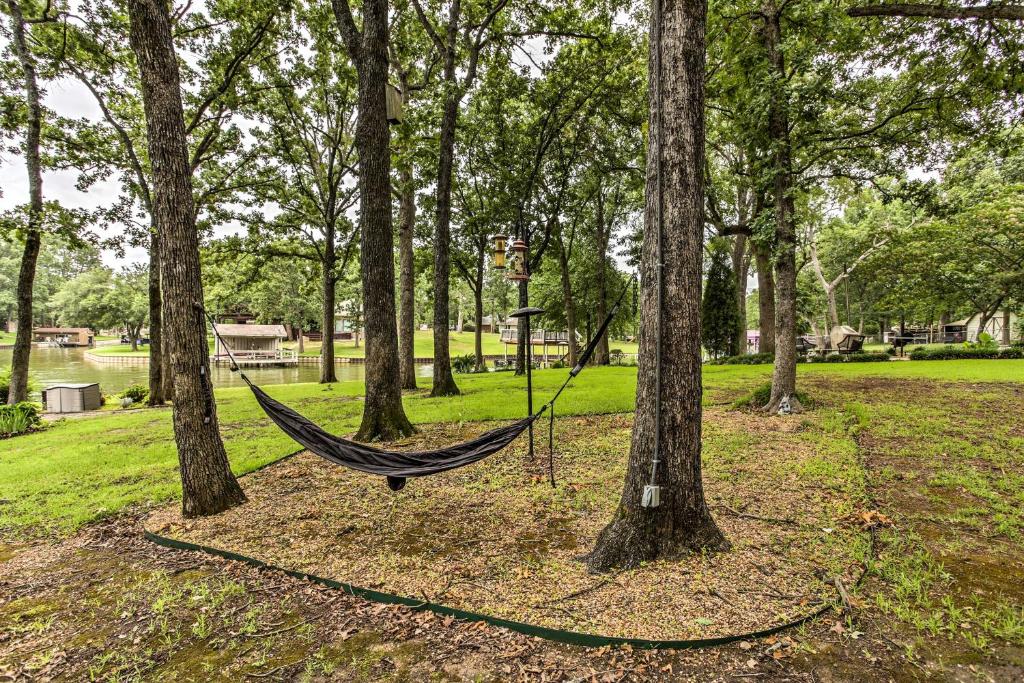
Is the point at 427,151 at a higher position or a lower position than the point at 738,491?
Answer: higher

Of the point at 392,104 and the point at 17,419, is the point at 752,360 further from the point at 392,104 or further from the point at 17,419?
the point at 17,419

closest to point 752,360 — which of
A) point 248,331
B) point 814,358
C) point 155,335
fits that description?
point 814,358

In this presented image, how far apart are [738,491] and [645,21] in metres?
9.73

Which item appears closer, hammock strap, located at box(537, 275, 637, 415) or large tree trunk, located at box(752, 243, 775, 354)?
hammock strap, located at box(537, 275, 637, 415)

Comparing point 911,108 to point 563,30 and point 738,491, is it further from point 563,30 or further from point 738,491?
point 563,30

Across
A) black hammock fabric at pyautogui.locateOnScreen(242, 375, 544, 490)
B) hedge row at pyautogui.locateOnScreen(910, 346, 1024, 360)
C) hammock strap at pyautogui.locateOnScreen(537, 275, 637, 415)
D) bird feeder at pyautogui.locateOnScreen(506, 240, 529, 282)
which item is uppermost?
bird feeder at pyautogui.locateOnScreen(506, 240, 529, 282)

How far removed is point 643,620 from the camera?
1797 millimetres

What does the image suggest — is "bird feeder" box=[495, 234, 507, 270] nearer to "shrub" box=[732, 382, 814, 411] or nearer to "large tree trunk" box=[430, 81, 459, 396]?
"large tree trunk" box=[430, 81, 459, 396]

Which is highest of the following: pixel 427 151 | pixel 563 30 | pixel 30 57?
pixel 563 30

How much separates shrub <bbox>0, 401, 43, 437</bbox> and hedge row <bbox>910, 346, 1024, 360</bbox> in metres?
19.2

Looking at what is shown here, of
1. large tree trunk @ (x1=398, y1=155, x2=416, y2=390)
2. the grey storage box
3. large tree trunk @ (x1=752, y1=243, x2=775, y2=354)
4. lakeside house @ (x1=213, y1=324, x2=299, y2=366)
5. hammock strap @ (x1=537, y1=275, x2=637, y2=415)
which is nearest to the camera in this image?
hammock strap @ (x1=537, y1=275, x2=637, y2=415)

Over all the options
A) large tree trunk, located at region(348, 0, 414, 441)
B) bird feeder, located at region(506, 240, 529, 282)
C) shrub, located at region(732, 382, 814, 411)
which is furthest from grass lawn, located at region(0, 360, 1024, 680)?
bird feeder, located at region(506, 240, 529, 282)

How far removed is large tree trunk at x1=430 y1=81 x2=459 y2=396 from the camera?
7316mm

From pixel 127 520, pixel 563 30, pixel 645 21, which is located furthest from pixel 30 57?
pixel 645 21
